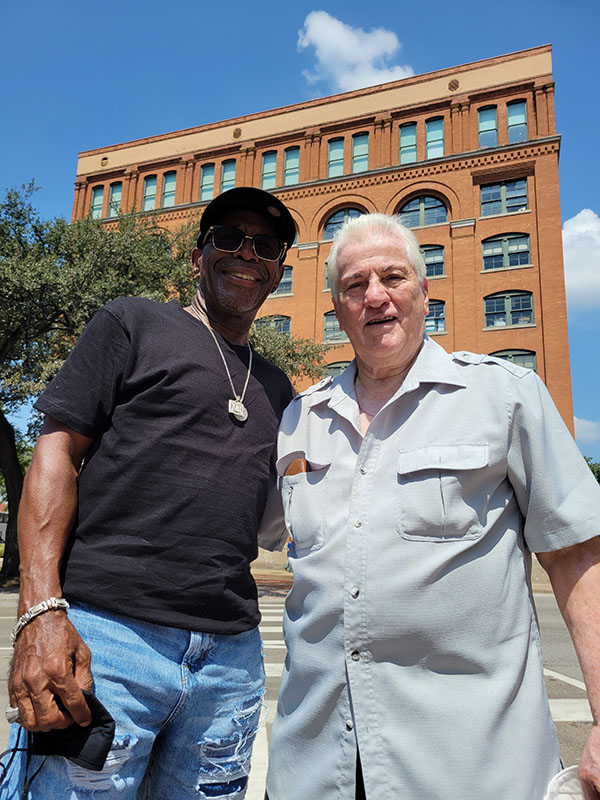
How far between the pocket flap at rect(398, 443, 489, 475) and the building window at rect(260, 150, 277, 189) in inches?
1250

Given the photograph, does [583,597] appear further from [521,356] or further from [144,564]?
[521,356]

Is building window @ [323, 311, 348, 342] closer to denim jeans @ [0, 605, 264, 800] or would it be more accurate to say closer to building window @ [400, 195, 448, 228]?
building window @ [400, 195, 448, 228]

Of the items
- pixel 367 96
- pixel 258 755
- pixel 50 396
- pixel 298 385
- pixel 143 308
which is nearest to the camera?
pixel 50 396

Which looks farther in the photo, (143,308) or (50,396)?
(143,308)

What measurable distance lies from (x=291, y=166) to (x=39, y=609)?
32.2 metres

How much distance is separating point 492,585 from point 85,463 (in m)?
1.38

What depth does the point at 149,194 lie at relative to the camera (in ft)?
110

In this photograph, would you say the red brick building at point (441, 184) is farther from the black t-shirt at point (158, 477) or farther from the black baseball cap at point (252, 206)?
the black t-shirt at point (158, 477)

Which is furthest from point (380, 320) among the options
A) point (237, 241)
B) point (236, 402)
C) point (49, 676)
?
point (49, 676)

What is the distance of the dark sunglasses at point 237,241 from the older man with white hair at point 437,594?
952 millimetres

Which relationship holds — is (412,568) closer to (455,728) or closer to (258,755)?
(455,728)

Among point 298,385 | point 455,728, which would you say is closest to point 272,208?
point 455,728

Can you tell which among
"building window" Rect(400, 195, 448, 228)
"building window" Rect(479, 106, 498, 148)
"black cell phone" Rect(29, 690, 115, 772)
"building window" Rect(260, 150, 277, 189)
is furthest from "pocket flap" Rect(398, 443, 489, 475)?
"building window" Rect(260, 150, 277, 189)

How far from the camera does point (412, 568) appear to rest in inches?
71.1
